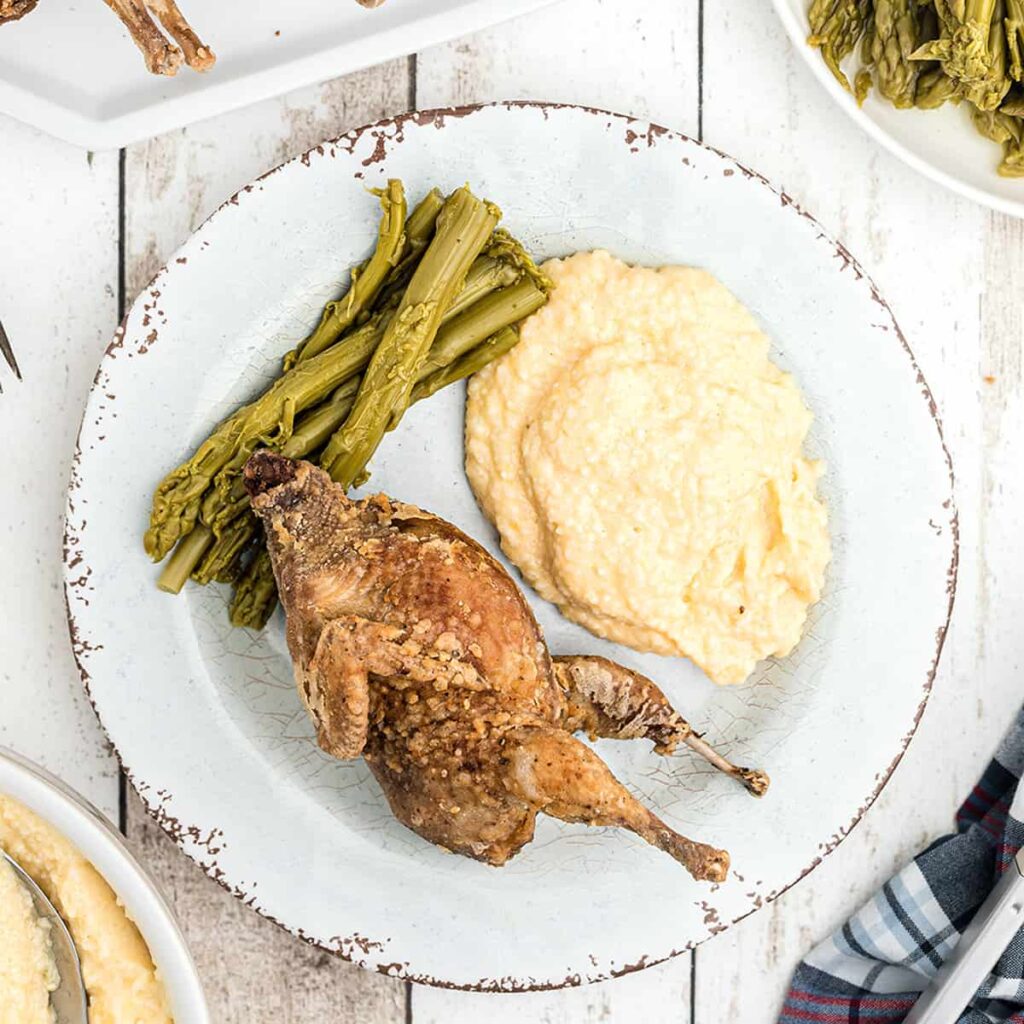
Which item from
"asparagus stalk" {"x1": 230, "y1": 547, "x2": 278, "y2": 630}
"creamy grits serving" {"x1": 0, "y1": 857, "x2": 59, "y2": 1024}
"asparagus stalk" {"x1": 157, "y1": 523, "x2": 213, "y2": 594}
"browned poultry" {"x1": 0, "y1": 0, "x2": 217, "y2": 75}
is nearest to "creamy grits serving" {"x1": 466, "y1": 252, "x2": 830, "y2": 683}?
"asparagus stalk" {"x1": 230, "y1": 547, "x2": 278, "y2": 630}

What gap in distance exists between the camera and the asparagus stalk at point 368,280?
A: 274 centimetres

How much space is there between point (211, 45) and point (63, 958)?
206cm

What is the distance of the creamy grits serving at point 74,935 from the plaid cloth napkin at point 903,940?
161 cm

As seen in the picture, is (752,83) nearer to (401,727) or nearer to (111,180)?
(111,180)

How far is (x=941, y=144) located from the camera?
10.0 ft

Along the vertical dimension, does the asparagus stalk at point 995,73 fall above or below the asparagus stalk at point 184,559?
above

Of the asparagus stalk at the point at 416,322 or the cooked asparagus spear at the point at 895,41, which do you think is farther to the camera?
the cooked asparagus spear at the point at 895,41

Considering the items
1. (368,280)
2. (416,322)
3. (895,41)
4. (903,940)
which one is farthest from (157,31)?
(903,940)

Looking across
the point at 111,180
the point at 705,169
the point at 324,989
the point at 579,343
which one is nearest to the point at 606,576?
the point at 579,343

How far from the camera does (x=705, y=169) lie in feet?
9.32

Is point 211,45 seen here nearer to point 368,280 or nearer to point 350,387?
point 368,280

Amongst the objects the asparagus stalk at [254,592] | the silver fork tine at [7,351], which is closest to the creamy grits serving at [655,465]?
the asparagus stalk at [254,592]

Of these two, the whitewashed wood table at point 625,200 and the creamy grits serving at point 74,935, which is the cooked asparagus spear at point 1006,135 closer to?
the whitewashed wood table at point 625,200

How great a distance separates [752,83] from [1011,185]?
674mm
